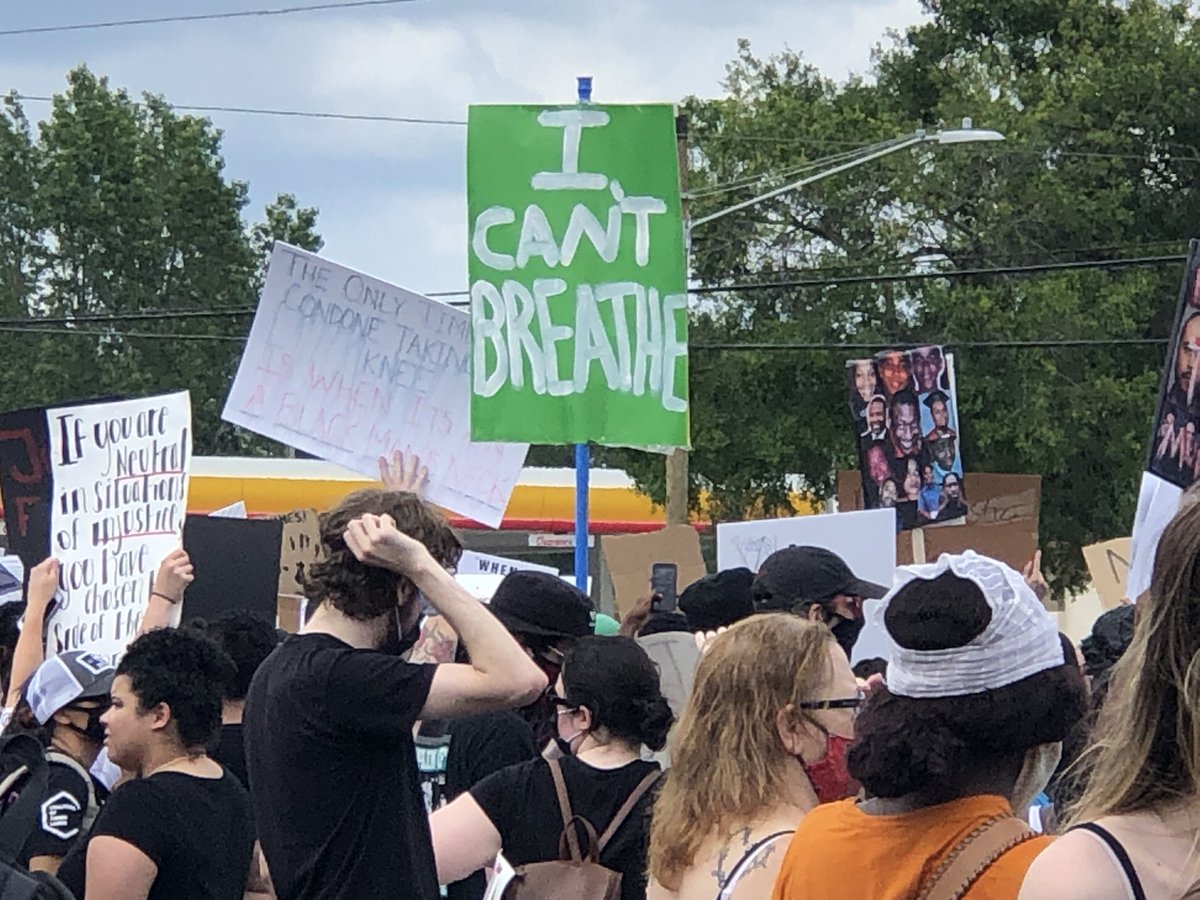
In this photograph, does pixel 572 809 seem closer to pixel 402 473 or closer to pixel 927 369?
pixel 402 473

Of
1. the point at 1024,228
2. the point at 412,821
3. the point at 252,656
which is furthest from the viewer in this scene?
the point at 1024,228

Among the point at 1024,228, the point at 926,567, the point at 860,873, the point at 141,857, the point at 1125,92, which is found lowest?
the point at 141,857

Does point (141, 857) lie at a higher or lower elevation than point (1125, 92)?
lower

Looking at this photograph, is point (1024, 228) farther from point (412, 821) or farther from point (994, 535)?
point (412, 821)

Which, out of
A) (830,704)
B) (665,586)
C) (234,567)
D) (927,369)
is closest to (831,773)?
(830,704)

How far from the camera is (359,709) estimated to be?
3.29m

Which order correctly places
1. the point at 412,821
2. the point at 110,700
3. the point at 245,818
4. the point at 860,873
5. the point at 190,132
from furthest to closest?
the point at 190,132 → the point at 110,700 → the point at 245,818 → the point at 412,821 → the point at 860,873

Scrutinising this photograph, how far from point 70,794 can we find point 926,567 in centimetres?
235

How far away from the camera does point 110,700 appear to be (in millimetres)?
4285

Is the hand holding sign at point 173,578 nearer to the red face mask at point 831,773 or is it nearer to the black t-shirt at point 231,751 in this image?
the black t-shirt at point 231,751

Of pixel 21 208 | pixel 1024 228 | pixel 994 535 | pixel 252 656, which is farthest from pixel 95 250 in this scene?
pixel 252 656

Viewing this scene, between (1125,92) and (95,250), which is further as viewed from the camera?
(95,250)

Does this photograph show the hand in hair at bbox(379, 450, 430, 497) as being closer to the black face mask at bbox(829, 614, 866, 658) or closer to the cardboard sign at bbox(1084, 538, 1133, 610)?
the black face mask at bbox(829, 614, 866, 658)

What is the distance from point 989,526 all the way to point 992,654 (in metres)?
7.23
